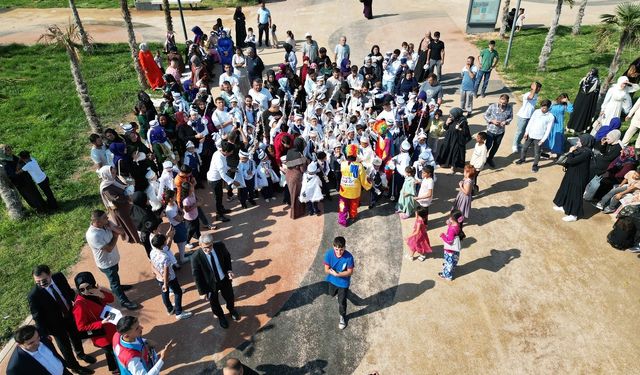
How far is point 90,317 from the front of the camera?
20.0 ft

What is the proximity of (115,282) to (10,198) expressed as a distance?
4368 millimetres

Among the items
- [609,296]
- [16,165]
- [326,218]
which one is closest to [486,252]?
[609,296]

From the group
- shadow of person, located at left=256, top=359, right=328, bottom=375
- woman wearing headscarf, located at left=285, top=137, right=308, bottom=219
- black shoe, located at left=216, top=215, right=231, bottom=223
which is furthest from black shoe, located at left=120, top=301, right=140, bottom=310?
woman wearing headscarf, located at left=285, top=137, right=308, bottom=219

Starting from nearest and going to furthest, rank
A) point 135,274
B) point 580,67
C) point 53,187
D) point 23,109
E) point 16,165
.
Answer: point 135,274 < point 16,165 < point 53,187 < point 23,109 < point 580,67

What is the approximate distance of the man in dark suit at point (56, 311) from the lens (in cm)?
607

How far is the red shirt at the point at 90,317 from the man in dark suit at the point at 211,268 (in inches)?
53.4

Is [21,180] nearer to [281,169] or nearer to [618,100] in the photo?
[281,169]

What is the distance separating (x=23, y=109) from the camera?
15398 mm

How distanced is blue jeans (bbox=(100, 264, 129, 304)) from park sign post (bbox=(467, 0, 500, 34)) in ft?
65.0

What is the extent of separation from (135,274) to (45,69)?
14.6m

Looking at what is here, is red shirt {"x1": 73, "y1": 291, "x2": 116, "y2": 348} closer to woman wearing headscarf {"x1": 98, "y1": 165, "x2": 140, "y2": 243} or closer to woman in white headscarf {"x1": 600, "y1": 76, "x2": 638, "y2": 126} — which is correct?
woman wearing headscarf {"x1": 98, "y1": 165, "x2": 140, "y2": 243}

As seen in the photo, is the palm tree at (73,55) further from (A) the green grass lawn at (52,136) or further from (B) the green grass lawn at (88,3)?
(B) the green grass lawn at (88,3)

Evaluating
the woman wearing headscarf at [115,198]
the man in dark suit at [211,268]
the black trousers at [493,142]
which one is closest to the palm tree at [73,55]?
the woman wearing headscarf at [115,198]

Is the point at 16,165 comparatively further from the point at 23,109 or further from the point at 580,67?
the point at 580,67
